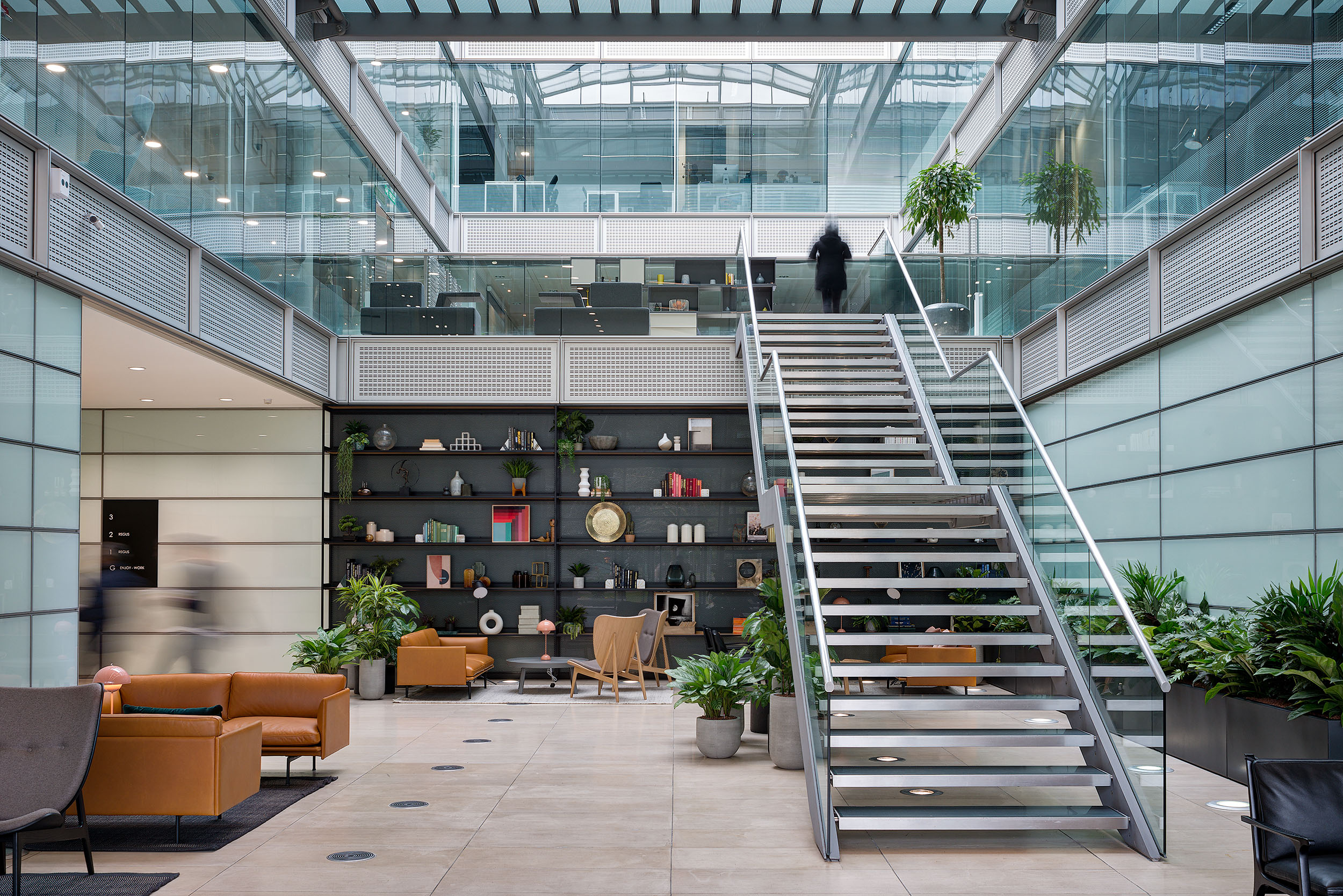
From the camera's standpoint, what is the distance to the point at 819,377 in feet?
34.1

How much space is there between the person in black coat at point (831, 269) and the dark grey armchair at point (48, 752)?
29.7ft

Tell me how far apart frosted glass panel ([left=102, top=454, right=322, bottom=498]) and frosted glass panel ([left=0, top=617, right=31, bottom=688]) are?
620 centimetres

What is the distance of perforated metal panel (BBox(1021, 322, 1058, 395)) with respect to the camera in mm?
10734

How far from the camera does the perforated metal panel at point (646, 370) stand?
12547 mm

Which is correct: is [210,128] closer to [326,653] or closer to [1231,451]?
[326,653]

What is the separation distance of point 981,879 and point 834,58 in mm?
15504

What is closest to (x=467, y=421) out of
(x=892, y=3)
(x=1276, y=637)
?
(x=892, y=3)

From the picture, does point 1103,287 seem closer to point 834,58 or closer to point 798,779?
point 798,779

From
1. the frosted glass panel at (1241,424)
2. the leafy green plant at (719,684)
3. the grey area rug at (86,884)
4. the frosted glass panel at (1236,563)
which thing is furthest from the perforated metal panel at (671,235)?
the grey area rug at (86,884)

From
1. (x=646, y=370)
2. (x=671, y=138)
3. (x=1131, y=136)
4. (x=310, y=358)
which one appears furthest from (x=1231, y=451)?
(x=671, y=138)

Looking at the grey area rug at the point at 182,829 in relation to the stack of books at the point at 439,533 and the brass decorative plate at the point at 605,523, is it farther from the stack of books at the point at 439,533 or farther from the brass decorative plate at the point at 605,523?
the brass decorative plate at the point at 605,523

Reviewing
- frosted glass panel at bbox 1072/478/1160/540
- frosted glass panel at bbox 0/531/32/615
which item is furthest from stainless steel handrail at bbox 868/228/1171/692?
frosted glass panel at bbox 0/531/32/615

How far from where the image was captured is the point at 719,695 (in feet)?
Answer: 25.4

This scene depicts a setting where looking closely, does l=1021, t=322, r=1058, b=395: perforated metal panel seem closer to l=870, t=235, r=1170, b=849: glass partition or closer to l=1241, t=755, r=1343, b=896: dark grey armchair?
l=870, t=235, r=1170, b=849: glass partition
